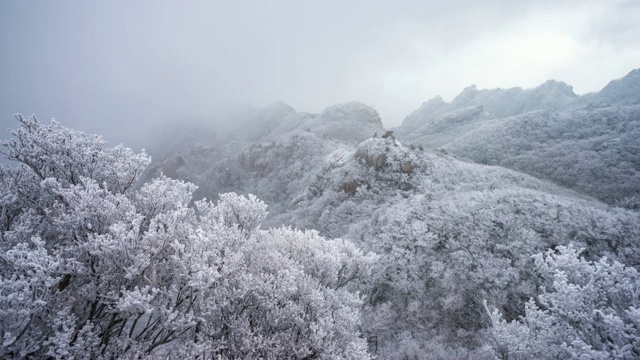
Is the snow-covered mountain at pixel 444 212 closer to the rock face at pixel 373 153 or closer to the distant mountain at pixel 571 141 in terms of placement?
the rock face at pixel 373 153

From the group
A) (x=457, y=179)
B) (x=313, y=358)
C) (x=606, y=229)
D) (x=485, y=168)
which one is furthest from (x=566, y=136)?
(x=313, y=358)

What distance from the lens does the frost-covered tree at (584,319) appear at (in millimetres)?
6480

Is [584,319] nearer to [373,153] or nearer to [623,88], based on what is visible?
[373,153]

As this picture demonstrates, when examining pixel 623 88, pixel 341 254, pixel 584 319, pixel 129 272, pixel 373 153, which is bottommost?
pixel 584 319

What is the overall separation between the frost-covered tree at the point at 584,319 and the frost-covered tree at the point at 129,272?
5.87 m

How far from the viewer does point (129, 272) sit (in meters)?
7.52

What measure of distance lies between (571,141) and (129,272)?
58.4 meters

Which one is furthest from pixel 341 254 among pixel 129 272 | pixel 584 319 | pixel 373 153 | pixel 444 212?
pixel 373 153

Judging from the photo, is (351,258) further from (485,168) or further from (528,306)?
(485,168)

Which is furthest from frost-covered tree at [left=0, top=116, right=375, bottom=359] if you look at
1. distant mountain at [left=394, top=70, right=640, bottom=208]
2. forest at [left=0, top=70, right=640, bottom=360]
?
distant mountain at [left=394, top=70, right=640, bottom=208]

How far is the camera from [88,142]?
10773 millimetres

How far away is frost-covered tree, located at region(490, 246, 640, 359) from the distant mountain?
30.5 m

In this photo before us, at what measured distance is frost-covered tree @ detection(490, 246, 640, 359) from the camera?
648cm

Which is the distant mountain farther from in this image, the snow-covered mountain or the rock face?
the rock face
